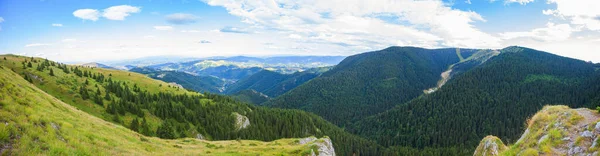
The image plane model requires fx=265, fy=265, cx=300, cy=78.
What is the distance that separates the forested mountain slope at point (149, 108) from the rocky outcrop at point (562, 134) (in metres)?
86.9

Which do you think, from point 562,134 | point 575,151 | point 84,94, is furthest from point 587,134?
point 84,94

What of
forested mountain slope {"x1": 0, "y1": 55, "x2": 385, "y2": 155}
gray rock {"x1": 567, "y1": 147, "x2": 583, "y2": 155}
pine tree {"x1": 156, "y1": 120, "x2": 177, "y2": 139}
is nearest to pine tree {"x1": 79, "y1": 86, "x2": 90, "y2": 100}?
forested mountain slope {"x1": 0, "y1": 55, "x2": 385, "y2": 155}

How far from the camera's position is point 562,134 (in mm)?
24438

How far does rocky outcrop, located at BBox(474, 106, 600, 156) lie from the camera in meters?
21.8

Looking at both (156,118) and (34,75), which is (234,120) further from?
(34,75)

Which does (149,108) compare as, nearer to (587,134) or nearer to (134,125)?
(134,125)

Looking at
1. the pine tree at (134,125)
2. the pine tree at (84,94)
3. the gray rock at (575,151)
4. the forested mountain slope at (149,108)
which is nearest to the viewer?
the gray rock at (575,151)

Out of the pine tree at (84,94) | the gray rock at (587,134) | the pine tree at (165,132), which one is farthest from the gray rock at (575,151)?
the pine tree at (84,94)

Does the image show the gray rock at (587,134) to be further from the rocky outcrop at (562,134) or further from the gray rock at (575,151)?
the gray rock at (575,151)

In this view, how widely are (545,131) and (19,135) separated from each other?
45728mm

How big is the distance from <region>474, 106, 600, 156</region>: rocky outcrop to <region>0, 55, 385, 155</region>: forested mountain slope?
86.9m

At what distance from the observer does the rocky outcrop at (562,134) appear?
21831mm

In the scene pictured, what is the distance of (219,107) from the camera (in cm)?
13838

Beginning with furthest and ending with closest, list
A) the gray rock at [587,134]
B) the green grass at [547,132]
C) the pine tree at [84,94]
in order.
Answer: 1. the pine tree at [84,94]
2. the green grass at [547,132]
3. the gray rock at [587,134]
